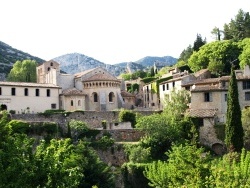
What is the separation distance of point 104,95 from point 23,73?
34935 mm

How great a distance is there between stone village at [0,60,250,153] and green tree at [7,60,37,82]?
1421 cm

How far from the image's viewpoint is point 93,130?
56.2 meters

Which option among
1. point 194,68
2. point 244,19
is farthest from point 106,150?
point 244,19

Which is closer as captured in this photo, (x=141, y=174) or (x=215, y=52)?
→ (x=141, y=174)

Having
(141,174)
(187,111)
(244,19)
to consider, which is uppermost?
(244,19)

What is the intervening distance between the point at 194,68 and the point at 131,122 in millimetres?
34609

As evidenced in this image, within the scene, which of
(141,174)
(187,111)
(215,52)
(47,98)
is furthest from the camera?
(215,52)

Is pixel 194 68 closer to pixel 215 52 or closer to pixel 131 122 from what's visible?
pixel 215 52

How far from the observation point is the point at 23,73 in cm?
10406

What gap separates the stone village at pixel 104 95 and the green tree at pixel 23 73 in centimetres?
1421

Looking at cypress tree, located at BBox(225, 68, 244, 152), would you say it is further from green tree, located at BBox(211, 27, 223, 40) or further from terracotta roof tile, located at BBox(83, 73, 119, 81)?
green tree, located at BBox(211, 27, 223, 40)

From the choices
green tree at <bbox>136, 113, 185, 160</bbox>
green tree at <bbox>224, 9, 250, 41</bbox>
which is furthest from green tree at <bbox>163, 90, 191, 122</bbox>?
green tree at <bbox>224, 9, 250, 41</bbox>

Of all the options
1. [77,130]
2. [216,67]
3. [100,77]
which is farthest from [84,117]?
[216,67]

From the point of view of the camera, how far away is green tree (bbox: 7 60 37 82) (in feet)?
338
